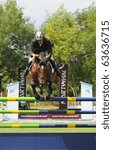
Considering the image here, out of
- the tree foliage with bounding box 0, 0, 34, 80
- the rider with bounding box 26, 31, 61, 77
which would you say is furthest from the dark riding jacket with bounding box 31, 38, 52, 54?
the tree foliage with bounding box 0, 0, 34, 80

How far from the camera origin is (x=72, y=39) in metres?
26.5

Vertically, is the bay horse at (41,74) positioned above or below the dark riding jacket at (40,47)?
below

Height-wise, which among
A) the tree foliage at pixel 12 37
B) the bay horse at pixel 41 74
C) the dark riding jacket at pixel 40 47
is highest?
the tree foliage at pixel 12 37

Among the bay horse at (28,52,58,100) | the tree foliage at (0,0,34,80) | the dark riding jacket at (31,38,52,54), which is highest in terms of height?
the tree foliage at (0,0,34,80)

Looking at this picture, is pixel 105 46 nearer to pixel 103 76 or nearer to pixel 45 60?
pixel 103 76

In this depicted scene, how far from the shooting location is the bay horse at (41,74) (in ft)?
17.6

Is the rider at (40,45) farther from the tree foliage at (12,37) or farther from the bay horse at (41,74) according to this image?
the tree foliage at (12,37)

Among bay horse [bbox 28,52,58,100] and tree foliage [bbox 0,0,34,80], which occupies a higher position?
tree foliage [bbox 0,0,34,80]

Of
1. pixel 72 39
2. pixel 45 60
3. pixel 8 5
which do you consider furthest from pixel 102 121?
pixel 8 5

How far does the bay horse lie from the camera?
5352 mm

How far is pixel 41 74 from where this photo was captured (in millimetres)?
5414

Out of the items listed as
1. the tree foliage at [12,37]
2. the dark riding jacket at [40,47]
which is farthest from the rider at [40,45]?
the tree foliage at [12,37]

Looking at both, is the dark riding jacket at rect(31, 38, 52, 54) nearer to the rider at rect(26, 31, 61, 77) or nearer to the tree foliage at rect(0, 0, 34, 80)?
the rider at rect(26, 31, 61, 77)

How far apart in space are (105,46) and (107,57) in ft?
0.31
